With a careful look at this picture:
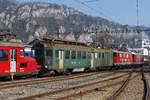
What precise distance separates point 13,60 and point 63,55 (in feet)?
21.6

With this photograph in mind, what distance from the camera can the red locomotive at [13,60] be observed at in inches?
641

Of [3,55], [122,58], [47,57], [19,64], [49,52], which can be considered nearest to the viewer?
[3,55]

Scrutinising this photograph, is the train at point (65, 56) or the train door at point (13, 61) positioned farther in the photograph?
the train at point (65, 56)

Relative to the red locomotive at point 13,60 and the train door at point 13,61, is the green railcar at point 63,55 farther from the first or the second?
the train door at point 13,61

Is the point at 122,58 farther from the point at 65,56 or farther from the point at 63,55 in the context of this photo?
the point at 63,55

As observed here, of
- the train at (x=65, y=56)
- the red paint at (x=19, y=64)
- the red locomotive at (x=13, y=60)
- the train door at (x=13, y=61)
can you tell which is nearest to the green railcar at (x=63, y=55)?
the train at (x=65, y=56)

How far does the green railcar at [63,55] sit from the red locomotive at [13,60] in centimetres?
260

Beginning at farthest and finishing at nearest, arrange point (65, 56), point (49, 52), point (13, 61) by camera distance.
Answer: point (65, 56) < point (49, 52) < point (13, 61)

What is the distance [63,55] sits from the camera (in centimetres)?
2275

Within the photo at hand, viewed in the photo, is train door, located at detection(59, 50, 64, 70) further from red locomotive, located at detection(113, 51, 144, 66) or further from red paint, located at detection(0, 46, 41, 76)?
red locomotive, located at detection(113, 51, 144, 66)

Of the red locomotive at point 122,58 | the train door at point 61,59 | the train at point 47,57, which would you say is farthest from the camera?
the red locomotive at point 122,58

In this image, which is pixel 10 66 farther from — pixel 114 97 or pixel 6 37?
pixel 114 97

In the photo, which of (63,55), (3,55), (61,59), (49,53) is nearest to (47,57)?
(49,53)

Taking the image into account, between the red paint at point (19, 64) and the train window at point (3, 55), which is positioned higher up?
the train window at point (3, 55)
